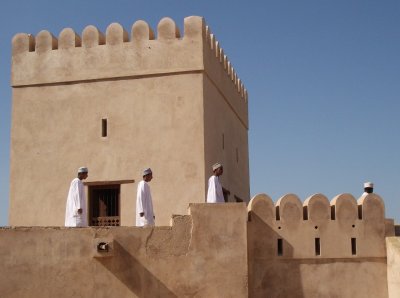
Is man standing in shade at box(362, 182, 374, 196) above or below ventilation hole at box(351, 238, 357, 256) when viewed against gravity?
above

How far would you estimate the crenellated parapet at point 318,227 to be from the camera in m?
11.4

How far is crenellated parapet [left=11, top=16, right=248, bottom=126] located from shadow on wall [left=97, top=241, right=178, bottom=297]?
15.4ft

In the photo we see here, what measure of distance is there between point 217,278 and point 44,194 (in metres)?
5.17

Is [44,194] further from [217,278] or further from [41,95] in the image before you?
[217,278]

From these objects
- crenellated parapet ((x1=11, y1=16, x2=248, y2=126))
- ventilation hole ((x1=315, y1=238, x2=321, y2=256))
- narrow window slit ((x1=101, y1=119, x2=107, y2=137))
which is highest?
crenellated parapet ((x1=11, y1=16, x2=248, y2=126))

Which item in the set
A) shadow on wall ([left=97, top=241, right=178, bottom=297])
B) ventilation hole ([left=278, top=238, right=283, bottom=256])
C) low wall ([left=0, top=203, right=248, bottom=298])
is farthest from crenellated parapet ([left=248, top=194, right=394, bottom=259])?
shadow on wall ([left=97, top=241, right=178, bottom=297])

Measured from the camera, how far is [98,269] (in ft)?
35.2

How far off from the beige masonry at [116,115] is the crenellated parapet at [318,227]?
234cm

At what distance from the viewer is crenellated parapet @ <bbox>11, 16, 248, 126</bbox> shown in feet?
46.4

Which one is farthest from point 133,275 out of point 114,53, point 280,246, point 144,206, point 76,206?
point 114,53

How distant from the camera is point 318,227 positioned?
11.6m

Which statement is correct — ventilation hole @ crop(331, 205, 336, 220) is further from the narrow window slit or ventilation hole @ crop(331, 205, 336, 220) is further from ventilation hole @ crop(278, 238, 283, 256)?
the narrow window slit

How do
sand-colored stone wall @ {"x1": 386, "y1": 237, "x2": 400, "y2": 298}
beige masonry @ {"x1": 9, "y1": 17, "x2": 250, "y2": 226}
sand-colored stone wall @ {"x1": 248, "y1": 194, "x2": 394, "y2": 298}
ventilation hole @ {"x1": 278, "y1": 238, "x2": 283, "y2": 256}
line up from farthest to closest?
beige masonry @ {"x1": 9, "y1": 17, "x2": 250, "y2": 226} → ventilation hole @ {"x1": 278, "y1": 238, "x2": 283, "y2": 256} → sand-colored stone wall @ {"x1": 248, "y1": 194, "x2": 394, "y2": 298} → sand-colored stone wall @ {"x1": 386, "y1": 237, "x2": 400, "y2": 298}

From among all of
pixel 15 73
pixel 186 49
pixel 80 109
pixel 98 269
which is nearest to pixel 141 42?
pixel 186 49
